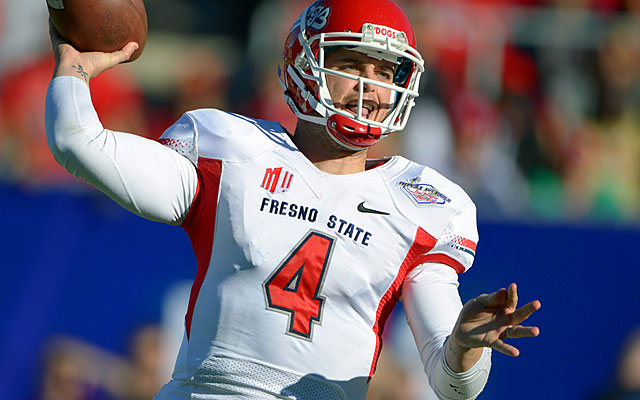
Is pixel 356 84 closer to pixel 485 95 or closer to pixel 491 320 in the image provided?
pixel 491 320

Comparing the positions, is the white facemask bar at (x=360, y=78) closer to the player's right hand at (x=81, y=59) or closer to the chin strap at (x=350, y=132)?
the chin strap at (x=350, y=132)

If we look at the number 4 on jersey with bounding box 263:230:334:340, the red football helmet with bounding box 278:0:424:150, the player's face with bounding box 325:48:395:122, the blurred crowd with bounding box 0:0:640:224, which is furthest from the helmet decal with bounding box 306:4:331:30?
the blurred crowd with bounding box 0:0:640:224

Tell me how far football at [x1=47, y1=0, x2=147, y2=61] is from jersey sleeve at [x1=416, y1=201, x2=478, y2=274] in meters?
1.12

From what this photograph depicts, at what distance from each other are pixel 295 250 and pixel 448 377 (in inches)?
22.6

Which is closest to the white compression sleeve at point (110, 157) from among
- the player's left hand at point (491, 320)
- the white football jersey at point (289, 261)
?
the white football jersey at point (289, 261)

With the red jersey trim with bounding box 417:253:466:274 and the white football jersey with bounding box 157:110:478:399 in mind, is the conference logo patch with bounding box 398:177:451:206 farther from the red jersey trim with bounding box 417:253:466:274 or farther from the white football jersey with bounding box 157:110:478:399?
the red jersey trim with bounding box 417:253:466:274

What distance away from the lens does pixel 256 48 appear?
764 centimetres

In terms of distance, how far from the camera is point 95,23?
2.69 meters

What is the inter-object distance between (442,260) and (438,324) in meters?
0.21

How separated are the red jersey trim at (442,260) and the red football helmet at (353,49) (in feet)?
1.29

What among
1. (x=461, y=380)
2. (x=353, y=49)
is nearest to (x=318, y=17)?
(x=353, y=49)

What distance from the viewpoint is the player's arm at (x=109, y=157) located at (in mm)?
2438

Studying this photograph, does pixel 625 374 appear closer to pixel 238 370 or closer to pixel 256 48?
pixel 238 370

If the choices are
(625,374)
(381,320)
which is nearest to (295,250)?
(381,320)
